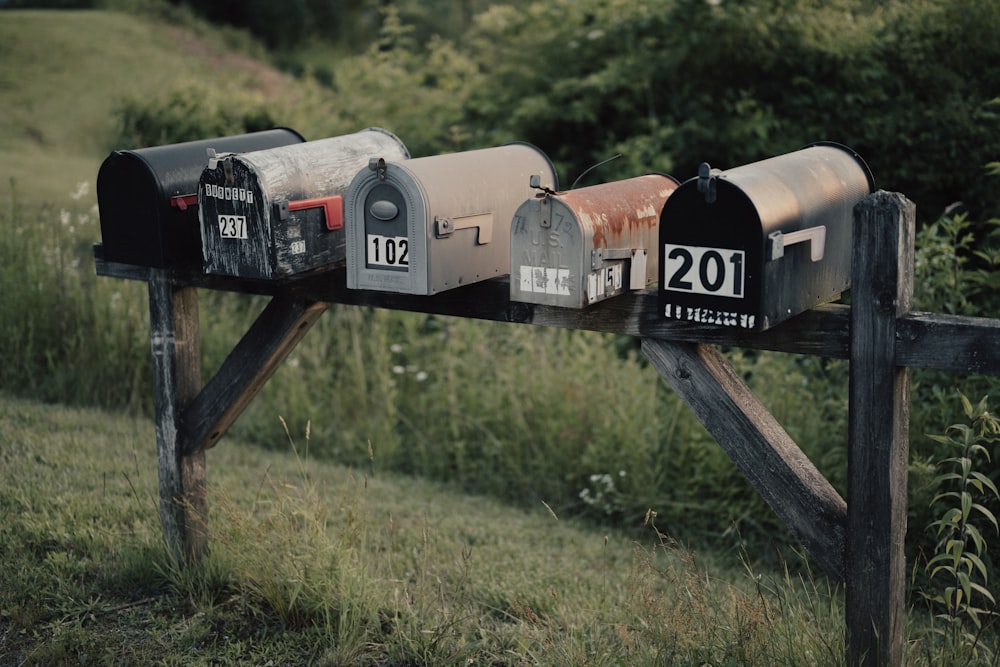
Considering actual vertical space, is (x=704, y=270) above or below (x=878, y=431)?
above

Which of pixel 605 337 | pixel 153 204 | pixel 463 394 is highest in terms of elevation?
pixel 153 204

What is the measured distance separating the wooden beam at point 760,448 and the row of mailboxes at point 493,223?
196 millimetres

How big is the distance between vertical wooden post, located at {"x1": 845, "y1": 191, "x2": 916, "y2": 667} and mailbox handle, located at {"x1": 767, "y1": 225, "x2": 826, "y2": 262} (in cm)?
12

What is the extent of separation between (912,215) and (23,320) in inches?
188

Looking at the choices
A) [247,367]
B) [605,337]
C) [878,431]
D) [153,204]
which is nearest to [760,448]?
[878,431]

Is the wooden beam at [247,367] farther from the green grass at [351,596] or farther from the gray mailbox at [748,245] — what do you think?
the gray mailbox at [748,245]

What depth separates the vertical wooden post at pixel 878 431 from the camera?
2.16m

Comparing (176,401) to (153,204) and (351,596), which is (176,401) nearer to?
(153,204)

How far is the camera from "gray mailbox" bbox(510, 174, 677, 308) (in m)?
2.34

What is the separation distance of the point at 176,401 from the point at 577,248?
1.57 metres

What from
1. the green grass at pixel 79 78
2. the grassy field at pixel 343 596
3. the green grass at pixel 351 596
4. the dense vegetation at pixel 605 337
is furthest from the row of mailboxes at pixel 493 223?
the green grass at pixel 79 78

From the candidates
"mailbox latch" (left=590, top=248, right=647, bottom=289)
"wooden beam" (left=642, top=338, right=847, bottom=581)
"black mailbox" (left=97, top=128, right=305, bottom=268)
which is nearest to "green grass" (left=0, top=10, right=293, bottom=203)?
"black mailbox" (left=97, top=128, right=305, bottom=268)

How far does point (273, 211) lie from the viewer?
2660mm

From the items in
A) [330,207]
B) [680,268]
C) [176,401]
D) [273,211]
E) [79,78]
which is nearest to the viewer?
[680,268]
